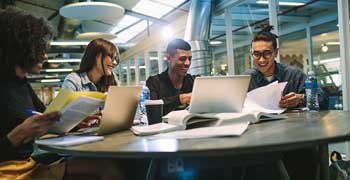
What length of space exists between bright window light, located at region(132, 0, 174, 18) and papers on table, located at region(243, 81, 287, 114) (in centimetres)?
446

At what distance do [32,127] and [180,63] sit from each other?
1529 mm

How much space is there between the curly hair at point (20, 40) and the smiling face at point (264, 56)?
1455 millimetres

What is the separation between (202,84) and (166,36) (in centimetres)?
534

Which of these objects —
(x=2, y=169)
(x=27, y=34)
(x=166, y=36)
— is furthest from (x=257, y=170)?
(x=166, y=36)

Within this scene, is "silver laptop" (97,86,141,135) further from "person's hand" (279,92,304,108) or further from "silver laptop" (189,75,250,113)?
"person's hand" (279,92,304,108)

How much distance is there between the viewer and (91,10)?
354cm

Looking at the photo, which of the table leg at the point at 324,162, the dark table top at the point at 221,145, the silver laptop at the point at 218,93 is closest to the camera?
the dark table top at the point at 221,145

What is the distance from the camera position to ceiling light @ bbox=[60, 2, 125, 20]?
134 inches

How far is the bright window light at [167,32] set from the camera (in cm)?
622

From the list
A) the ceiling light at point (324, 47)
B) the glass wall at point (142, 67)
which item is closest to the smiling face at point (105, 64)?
the ceiling light at point (324, 47)

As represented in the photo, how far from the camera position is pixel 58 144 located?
3.19ft

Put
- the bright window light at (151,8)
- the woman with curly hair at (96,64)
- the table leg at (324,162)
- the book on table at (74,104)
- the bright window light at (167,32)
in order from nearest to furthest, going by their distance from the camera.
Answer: the book on table at (74,104) → the table leg at (324,162) → the woman with curly hair at (96,64) → the bright window light at (151,8) → the bright window light at (167,32)

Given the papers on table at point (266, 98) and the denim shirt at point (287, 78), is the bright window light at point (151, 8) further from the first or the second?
the papers on table at point (266, 98)

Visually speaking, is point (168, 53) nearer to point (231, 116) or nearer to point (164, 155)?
point (231, 116)
